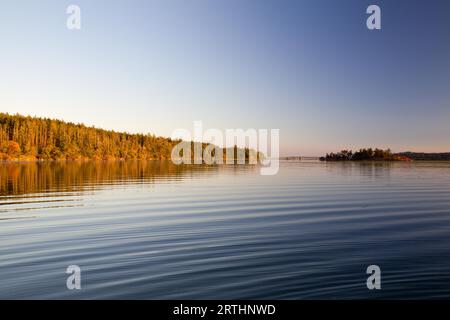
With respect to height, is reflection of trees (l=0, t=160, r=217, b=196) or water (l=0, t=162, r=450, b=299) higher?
reflection of trees (l=0, t=160, r=217, b=196)

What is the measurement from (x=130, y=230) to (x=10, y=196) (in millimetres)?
22707

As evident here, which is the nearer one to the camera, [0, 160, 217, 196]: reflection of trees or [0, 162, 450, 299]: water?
[0, 162, 450, 299]: water

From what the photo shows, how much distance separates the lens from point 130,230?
22.0 metres

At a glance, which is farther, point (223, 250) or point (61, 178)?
point (61, 178)

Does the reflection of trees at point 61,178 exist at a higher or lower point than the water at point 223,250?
higher

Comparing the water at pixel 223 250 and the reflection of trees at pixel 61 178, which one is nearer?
the water at pixel 223 250

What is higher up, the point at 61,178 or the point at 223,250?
the point at 61,178

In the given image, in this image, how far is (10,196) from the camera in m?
38.5
